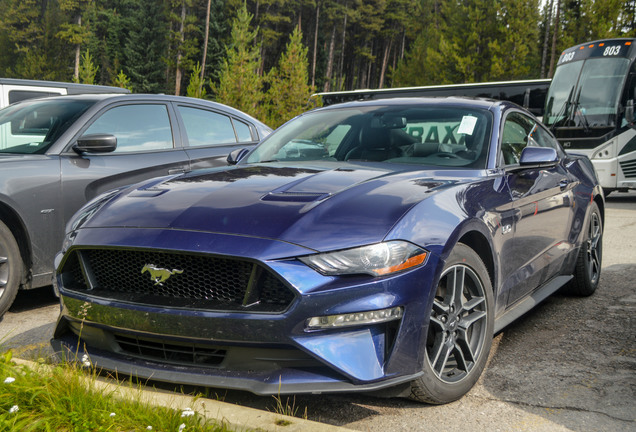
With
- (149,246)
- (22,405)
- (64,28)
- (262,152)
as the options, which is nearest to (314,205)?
(149,246)

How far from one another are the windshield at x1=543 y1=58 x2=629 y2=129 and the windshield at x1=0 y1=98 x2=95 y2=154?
1277 cm

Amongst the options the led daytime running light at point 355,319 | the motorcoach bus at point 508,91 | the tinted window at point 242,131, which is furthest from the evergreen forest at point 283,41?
the led daytime running light at point 355,319

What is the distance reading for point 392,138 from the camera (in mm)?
4242

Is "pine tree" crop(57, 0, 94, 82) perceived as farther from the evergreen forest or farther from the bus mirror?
the bus mirror

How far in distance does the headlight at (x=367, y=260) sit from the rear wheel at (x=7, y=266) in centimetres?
290

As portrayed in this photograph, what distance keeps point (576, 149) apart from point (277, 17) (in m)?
52.5

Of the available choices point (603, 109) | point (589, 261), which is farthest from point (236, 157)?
point (603, 109)

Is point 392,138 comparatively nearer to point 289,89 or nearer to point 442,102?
point 442,102

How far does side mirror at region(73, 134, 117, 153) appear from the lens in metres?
4.96

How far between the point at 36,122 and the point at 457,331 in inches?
158

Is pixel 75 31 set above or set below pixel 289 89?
above

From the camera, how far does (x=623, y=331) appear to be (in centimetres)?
442

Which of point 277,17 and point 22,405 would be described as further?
point 277,17

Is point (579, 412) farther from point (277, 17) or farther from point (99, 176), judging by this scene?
point (277, 17)
